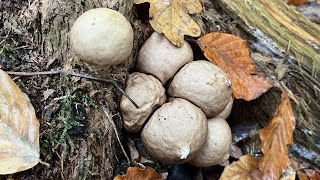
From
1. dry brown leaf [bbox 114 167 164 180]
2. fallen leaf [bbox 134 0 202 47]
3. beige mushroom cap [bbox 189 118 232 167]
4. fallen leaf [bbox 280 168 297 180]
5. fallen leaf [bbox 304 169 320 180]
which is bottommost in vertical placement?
fallen leaf [bbox 304 169 320 180]

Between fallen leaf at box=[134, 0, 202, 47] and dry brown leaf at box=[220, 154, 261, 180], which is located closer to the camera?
fallen leaf at box=[134, 0, 202, 47]

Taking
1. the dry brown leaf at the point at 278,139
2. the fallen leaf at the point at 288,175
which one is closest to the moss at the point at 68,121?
the dry brown leaf at the point at 278,139

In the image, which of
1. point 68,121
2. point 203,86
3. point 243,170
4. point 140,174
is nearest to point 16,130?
point 68,121

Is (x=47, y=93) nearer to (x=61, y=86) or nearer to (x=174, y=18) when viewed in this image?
(x=61, y=86)

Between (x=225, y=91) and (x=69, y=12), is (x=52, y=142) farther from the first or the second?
(x=225, y=91)

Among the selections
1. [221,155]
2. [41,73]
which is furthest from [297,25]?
[41,73]

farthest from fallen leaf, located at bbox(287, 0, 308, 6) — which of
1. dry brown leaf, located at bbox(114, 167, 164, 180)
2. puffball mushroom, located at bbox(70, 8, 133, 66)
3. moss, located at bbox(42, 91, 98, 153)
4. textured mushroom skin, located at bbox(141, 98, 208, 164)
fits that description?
moss, located at bbox(42, 91, 98, 153)

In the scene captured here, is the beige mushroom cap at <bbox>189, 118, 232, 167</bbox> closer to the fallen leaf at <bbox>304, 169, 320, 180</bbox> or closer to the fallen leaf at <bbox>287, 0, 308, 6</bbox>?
the fallen leaf at <bbox>304, 169, 320, 180</bbox>
